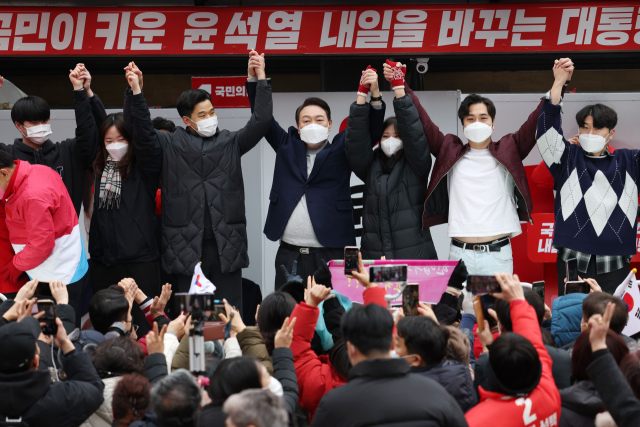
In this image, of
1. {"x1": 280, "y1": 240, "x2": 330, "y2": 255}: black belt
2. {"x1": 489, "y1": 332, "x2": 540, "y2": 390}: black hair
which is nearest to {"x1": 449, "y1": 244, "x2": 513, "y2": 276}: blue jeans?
{"x1": 280, "y1": 240, "x2": 330, "y2": 255}: black belt

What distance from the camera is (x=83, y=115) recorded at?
16.0 feet

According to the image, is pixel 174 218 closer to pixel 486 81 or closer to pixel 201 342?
pixel 201 342

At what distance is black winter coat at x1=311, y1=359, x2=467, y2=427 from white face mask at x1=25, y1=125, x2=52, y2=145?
3.33 metres

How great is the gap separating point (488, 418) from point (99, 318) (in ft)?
6.72

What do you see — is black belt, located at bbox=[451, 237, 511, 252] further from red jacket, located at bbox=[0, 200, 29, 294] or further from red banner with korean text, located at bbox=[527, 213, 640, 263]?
red jacket, located at bbox=[0, 200, 29, 294]

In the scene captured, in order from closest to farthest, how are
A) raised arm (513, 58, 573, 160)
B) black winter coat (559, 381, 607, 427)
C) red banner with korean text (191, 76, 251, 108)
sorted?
black winter coat (559, 381, 607, 427) → raised arm (513, 58, 573, 160) → red banner with korean text (191, 76, 251, 108)

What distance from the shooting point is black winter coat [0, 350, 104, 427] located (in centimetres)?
266

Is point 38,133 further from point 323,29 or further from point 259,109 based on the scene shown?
point 323,29

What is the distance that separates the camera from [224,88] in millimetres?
6609

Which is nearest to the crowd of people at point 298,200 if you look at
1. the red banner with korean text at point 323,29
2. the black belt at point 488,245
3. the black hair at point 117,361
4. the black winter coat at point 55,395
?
the black belt at point 488,245

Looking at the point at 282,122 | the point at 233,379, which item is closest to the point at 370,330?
the point at 233,379

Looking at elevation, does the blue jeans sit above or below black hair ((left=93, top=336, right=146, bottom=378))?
above

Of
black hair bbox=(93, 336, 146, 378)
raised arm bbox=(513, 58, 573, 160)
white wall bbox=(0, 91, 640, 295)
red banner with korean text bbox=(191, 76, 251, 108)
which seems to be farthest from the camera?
red banner with korean text bbox=(191, 76, 251, 108)

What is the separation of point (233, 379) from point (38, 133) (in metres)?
3.12
